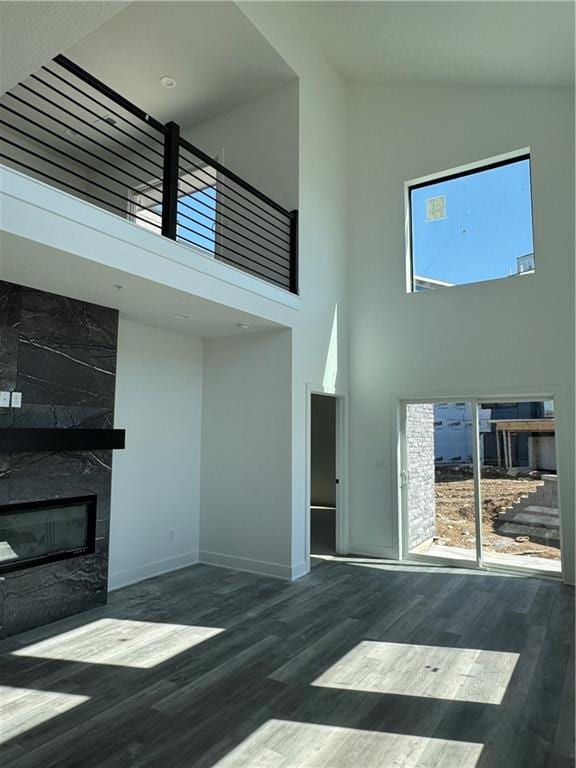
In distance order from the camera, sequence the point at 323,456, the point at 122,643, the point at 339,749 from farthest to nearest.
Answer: the point at 323,456 < the point at 122,643 < the point at 339,749

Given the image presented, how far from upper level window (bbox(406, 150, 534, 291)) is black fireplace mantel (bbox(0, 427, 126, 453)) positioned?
4.03 m

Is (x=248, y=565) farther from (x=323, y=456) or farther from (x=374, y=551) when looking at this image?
(x=323, y=456)

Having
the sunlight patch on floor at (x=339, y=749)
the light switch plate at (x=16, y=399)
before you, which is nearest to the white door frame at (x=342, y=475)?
the light switch plate at (x=16, y=399)

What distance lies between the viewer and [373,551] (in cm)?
612

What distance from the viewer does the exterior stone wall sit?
19.4 ft

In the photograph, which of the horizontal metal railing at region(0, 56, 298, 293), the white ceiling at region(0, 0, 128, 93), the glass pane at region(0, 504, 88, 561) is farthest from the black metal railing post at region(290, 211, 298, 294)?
the white ceiling at region(0, 0, 128, 93)

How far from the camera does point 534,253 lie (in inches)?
214

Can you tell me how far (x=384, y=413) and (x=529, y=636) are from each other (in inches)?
116

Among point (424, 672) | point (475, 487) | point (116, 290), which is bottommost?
point (424, 672)

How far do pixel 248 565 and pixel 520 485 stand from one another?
3.07 metres

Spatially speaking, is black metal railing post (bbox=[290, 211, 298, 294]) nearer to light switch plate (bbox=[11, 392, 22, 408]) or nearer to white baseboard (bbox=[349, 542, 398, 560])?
light switch plate (bbox=[11, 392, 22, 408])

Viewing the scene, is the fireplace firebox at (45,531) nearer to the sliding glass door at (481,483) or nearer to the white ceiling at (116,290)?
the white ceiling at (116,290)

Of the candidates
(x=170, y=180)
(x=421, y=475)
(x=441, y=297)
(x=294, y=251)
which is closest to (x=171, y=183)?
(x=170, y=180)

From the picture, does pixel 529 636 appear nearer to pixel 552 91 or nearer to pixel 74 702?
pixel 74 702
